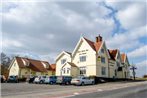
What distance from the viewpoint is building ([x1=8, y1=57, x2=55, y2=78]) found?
70.3 metres

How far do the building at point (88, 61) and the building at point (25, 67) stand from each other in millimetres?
13067

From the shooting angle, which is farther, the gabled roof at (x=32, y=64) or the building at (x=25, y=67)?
the gabled roof at (x=32, y=64)

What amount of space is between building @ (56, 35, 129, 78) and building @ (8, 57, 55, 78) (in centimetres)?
1307

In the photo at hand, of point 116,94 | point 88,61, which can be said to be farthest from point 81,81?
point 116,94

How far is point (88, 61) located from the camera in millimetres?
56000

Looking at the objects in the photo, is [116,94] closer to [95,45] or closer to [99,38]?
[95,45]

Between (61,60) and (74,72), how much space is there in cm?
696

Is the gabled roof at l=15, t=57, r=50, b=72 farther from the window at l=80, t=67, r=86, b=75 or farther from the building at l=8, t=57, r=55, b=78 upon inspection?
the window at l=80, t=67, r=86, b=75

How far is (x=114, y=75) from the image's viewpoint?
6278 centimetres

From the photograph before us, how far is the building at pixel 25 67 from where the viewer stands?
70.3m

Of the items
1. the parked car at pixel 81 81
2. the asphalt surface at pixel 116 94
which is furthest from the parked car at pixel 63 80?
the asphalt surface at pixel 116 94

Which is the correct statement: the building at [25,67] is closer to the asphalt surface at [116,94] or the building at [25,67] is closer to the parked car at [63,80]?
the parked car at [63,80]

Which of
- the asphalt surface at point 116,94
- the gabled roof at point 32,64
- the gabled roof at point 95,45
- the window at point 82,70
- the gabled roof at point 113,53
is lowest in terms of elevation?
the asphalt surface at point 116,94

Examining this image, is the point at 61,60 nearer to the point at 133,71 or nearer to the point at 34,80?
the point at 34,80
